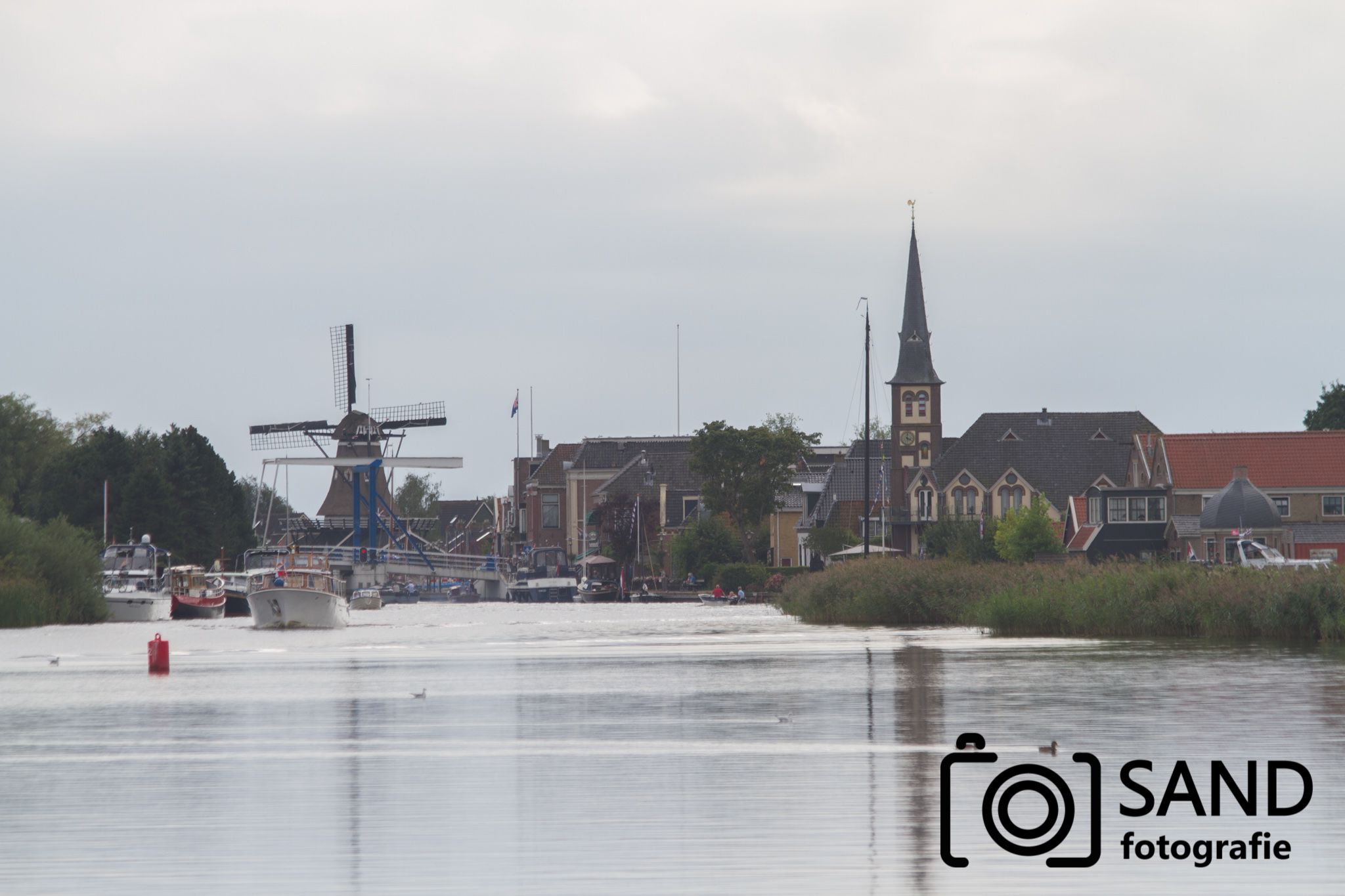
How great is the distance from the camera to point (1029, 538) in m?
105

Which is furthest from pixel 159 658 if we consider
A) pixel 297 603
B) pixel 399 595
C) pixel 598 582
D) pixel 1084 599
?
pixel 399 595

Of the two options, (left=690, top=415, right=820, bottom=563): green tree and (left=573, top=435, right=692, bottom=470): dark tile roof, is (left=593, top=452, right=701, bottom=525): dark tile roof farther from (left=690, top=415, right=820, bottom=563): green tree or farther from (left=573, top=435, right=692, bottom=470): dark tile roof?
(left=690, top=415, right=820, bottom=563): green tree

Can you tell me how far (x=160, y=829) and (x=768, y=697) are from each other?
51.7 ft

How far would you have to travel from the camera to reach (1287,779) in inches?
742

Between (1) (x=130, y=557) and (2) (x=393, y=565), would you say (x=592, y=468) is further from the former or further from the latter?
(1) (x=130, y=557)

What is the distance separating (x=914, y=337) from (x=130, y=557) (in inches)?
2651

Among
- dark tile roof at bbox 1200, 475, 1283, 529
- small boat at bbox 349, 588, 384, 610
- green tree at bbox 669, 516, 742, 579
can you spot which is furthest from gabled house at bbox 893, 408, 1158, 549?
dark tile roof at bbox 1200, 475, 1283, 529

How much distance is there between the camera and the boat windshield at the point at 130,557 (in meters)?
104

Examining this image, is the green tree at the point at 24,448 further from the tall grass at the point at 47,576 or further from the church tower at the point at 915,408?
the church tower at the point at 915,408

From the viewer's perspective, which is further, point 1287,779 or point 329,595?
point 329,595

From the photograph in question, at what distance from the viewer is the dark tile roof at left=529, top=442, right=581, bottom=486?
581ft

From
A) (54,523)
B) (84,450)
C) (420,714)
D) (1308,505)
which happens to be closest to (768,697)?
(420,714)

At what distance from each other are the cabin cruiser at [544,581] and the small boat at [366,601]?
71.1 ft

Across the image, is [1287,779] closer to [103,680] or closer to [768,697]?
[768,697]
